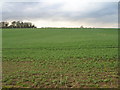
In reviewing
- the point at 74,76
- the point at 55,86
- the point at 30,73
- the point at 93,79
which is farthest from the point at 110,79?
the point at 30,73

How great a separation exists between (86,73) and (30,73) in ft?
9.02

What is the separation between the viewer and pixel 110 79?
5.59m

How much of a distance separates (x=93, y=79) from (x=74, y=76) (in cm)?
86

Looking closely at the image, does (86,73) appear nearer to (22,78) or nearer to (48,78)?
(48,78)

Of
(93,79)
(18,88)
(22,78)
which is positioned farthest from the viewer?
(22,78)

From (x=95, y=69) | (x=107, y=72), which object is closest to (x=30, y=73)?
(x=95, y=69)

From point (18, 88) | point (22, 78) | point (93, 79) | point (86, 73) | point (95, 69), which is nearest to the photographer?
point (18, 88)

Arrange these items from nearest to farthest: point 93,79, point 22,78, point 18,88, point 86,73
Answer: point 18,88
point 93,79
point 22,78
point 86,73

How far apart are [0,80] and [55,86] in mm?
2597

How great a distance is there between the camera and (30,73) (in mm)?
6555

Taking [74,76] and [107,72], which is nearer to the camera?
[74,76]

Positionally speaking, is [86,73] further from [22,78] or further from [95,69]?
[22,78]

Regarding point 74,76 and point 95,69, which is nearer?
point 74,76

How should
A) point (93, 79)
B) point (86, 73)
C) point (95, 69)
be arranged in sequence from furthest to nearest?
point (95, 69), point (86, 73), point (93, 79)
